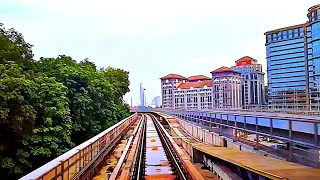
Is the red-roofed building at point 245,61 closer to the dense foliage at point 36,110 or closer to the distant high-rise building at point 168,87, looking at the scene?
the distant high-rise building at point 168,87

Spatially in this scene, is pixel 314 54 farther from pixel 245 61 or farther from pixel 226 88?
pixel 245 61

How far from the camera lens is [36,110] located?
625 inches

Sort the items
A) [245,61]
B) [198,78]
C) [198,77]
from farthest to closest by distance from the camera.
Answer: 1. [198,77]
2. [198,78]
3. [245,61]

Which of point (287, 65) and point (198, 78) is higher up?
point (287, 65)

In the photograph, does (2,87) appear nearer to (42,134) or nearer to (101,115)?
(42,134)

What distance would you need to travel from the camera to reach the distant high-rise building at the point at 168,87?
105731 mm

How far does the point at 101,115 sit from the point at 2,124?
50.0ft

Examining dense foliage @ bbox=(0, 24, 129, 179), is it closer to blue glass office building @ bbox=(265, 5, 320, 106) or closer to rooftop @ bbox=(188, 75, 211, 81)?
blue glass office building @ bbox=(265, 5, 320, 106)

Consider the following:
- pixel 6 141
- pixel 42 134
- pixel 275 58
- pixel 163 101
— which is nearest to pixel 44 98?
pixel 42 134

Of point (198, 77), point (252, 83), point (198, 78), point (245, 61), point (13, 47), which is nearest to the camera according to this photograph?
point (13, 47)

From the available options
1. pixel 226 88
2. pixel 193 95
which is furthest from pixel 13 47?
→ pixel 193 95

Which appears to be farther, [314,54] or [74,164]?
[314,54]

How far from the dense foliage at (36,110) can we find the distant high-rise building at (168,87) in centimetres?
7902

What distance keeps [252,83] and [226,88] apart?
442 inches
